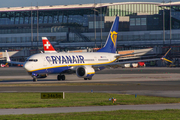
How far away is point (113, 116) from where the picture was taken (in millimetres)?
17938

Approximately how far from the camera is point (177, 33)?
393 ft

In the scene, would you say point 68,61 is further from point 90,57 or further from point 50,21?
point 50,21

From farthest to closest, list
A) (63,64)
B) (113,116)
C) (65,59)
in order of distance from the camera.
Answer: (65,59)
(63,64)
(113,116)

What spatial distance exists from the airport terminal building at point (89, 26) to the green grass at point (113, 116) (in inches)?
3516

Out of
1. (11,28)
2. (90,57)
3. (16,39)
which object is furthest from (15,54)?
(90,57)

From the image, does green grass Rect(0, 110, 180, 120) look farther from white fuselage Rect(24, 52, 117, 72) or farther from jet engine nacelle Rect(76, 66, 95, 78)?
jet engine nacelle Rect(76, 66, 95, 78)

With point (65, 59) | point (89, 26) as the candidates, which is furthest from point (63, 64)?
point (89, 26)

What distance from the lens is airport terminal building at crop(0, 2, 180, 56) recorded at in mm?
118931

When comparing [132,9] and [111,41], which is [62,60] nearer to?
[111,41]

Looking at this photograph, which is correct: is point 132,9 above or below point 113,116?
above

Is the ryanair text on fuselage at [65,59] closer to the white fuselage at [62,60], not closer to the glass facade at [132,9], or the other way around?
the white fuselage at [62,60]

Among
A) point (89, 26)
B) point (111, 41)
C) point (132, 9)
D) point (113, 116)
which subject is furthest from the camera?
point (132, 9)

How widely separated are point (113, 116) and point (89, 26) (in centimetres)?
11446

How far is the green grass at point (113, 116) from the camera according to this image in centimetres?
1748
